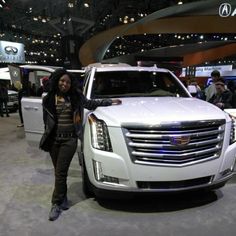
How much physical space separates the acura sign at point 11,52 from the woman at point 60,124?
2824 cm

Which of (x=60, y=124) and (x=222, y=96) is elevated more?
(x=60, y=124)

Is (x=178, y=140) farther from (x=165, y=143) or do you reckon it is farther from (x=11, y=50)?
(x=11, y=50)

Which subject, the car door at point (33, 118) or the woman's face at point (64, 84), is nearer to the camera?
the woman's face at point (64, 84)

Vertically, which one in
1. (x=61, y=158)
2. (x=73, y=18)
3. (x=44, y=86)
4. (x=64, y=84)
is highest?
(x=73, y=18)

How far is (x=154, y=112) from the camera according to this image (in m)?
4.32

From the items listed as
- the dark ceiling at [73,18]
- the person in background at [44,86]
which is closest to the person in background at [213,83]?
the person in background at [44,86]

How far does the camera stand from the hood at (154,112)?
4121 mm

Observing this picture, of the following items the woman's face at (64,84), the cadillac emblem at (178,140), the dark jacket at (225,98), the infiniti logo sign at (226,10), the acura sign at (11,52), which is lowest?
the acura sign at (11,52)

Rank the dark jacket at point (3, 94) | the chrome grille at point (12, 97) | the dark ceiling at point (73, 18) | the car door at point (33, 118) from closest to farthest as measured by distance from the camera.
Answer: the car door at point (33, 118) → the dark ceiling at point (73, 18) → the dark jacket at point (3, 94) → the chrome grille at point (12, 97)

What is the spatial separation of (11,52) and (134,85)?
28.2 metres

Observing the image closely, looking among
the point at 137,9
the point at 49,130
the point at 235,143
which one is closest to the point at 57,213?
the point at 49,130

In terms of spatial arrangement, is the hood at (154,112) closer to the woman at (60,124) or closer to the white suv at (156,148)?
the white suv at (156,148)

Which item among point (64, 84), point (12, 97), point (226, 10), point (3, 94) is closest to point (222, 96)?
point (64, 84)

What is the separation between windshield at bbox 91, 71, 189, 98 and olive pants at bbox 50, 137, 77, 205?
129cm
